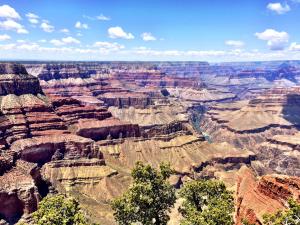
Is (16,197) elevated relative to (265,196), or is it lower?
lower

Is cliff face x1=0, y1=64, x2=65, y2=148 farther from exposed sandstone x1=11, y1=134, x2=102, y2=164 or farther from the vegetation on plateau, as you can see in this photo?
the vegetation on plateau

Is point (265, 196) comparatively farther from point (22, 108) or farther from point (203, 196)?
point (22, 108)

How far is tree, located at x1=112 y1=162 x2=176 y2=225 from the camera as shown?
54188 millimetres

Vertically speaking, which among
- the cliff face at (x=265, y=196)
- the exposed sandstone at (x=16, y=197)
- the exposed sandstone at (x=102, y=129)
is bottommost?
the exposed sandstone at (x=102, y=129)

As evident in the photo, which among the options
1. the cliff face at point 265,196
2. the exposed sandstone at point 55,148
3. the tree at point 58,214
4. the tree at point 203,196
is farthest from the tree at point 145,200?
the exposed sandstone at point 55,148

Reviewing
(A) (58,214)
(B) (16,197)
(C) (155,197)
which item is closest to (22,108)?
(B) (16,197)

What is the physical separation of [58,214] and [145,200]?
11.0 meters

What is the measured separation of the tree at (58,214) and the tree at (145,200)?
6.51 m

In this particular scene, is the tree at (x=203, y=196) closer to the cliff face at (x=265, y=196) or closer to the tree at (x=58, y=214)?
the cliff face at (x=265, y=196)

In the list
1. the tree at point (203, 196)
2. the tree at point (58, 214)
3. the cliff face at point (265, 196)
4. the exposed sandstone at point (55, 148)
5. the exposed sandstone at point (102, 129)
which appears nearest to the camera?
the tree at point (58, 214)

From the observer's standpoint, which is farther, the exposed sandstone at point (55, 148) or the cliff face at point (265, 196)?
the exposed sandstone at point (55, 148)

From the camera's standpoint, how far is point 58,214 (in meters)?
48.2

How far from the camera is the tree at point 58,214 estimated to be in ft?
154

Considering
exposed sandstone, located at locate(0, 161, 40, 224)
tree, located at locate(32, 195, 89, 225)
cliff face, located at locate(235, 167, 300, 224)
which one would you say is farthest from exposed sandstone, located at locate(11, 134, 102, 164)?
cliff face, located at locate(235, 167, 300, 224)
